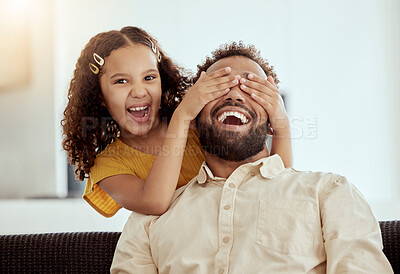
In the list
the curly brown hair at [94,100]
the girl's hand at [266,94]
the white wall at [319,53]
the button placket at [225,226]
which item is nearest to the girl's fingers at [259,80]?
the girl's hand at [266,94]

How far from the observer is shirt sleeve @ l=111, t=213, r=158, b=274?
1.31 metres

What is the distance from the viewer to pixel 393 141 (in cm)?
462

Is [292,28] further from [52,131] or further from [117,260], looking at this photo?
[117,260]

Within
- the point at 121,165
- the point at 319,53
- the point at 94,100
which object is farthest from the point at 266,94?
the point at 319,53

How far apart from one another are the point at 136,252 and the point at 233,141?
421 millimetres

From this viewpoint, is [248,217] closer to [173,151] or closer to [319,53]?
[173,151]

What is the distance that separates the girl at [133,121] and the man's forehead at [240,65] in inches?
2.0

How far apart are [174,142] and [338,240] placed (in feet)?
1.71

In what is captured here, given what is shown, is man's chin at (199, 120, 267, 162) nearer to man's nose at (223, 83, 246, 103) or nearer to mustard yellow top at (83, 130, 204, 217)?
man's nose at (223, 83, 246, 103)

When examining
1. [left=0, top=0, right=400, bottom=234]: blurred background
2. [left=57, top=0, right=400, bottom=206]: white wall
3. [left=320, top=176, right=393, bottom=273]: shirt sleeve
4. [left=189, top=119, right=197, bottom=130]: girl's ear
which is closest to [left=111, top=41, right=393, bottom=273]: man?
[left=320, top=176, right=393, bottom=273]: shirt sleeve

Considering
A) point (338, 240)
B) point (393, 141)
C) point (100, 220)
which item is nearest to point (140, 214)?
point (338, 240)

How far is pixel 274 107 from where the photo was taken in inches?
53.7

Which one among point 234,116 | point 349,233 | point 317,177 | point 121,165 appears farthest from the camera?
point 121,165

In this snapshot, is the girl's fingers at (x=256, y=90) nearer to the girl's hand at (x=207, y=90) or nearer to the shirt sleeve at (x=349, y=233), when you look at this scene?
the girl's hand at (x=207, y=90)
